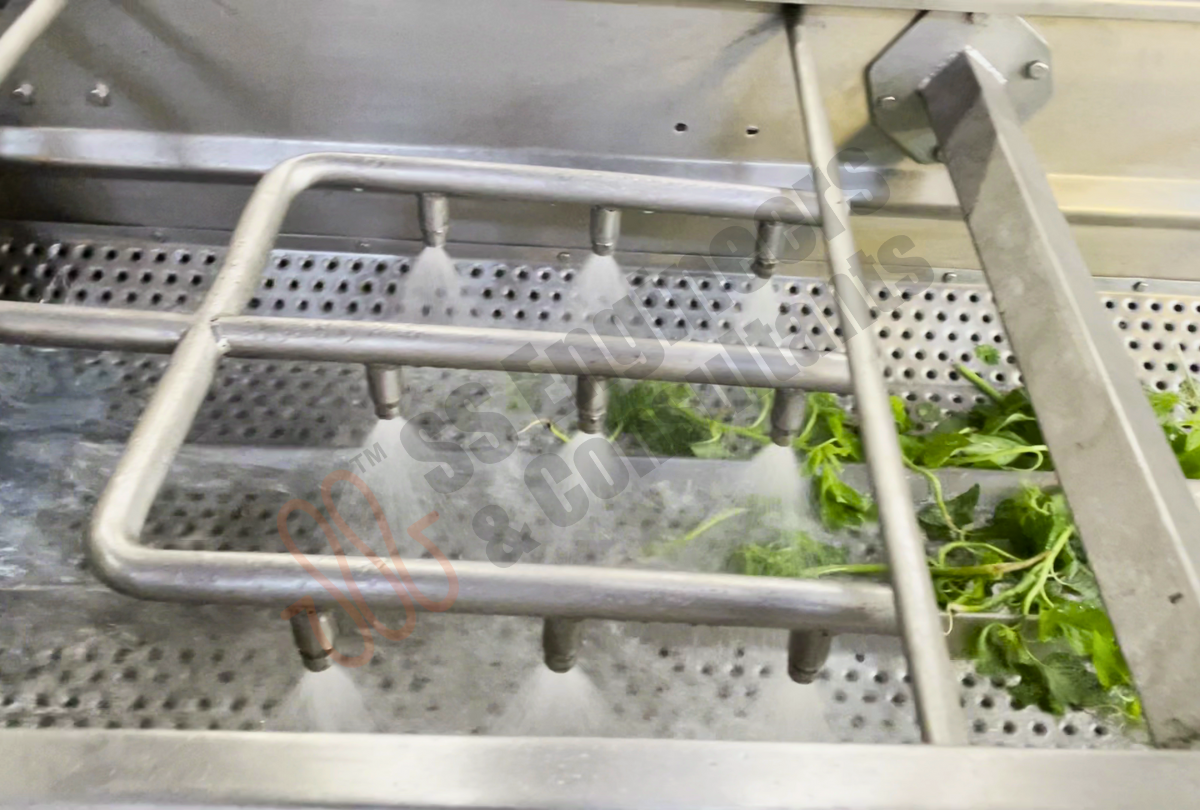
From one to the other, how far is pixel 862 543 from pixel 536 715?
39cm

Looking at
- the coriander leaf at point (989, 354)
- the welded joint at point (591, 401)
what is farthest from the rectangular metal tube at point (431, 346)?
the coriander leaf at point (989, 354)

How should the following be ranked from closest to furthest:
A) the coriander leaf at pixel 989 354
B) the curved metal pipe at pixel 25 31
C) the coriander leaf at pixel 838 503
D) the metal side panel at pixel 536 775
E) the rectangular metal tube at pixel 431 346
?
the metal side panel at pixel 536 775, the rectangular metal tube at pixel 431 346, the curved metal pipe at pixel 25 31, the coriander leaf at pixel 838 503, the coriander leaf at pixel 989 354

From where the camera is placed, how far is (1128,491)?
0.55m

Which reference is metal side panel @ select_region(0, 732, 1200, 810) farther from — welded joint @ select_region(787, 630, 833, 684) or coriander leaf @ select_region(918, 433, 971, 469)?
coriander leaf @ select_region(918, 433, 971, 469)

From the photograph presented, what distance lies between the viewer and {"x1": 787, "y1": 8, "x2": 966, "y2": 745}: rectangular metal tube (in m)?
0.44

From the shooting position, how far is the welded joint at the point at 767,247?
0.87 m

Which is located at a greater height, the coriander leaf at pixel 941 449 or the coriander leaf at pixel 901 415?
the coriander leaf at pixel 901 415

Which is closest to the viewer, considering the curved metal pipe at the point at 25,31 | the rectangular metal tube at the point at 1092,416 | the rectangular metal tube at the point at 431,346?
the rectangular metal tube at the point at 1092,416

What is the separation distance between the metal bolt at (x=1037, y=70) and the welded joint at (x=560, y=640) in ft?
2.29

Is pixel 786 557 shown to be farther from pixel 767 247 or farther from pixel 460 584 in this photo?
pixel 460 584

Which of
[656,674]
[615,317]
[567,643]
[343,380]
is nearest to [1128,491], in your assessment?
[567,643]

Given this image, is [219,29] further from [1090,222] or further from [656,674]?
[1090,222]

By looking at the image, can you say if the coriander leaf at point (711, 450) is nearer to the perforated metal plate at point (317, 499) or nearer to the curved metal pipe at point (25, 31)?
the perforated metal plate at point (317, 499)

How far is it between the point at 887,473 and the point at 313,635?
0.37 meters
